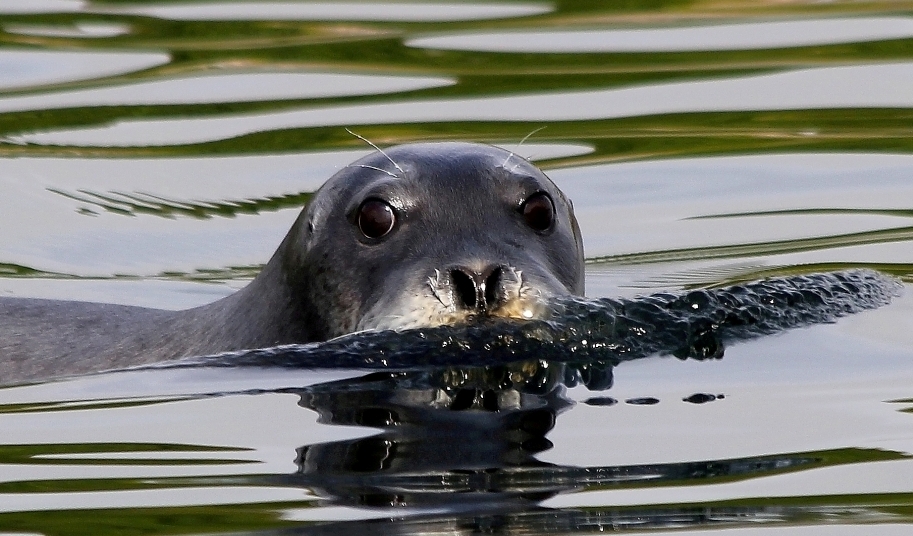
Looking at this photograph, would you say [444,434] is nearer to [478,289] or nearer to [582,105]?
[478,289]

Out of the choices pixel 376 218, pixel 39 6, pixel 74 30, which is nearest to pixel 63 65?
pixel 74 30

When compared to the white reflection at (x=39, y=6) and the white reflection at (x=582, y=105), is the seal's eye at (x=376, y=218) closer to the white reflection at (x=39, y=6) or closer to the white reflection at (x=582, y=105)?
the white reflection at (x=582, y=105)

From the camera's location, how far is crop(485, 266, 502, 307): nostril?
5.74 meters

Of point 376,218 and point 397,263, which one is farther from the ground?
point 376,218

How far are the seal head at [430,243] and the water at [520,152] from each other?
0.81ft

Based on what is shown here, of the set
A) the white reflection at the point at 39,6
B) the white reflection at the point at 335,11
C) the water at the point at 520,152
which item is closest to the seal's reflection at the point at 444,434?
the water at the point at 520,152

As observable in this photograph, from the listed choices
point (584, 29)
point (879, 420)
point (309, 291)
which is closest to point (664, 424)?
point (879, 420)

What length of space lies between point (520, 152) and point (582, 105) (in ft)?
3.54

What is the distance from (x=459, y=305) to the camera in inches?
226

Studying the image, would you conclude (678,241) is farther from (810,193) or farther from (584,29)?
(584,29)

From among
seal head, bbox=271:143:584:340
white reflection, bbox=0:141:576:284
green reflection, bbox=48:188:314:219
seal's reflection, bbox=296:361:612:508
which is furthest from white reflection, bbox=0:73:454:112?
seal's reflection, bbox=296:361:612:508

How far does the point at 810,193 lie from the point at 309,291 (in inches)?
175

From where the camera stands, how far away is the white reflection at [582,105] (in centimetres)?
1151

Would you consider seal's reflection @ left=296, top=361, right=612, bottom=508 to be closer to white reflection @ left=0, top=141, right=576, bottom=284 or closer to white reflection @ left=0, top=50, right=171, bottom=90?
white reflection @ left=0, top=141, right=576, bottom=284
